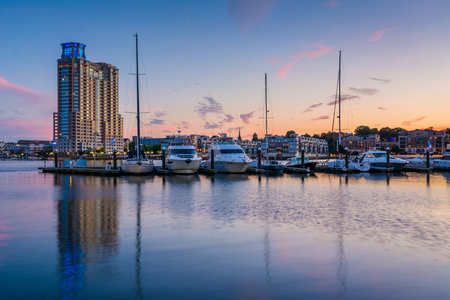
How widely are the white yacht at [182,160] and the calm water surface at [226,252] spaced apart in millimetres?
25074

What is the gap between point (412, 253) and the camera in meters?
11.4

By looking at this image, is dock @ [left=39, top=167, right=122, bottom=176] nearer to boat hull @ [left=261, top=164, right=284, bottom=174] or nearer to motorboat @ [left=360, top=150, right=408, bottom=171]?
boat hull @ [left=261, top=164, right=284, bottom=174]

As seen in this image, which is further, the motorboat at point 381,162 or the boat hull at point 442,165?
the boat hull at point 442,165

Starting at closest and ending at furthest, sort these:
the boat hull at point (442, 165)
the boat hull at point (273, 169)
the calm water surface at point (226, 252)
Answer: the calm water surface at point (226, 252) → the boat hull at point (273, 169) → the boat hull at point (442, 165)

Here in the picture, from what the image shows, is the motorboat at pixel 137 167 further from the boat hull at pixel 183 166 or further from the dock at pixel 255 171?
the dock at pixel 255 171

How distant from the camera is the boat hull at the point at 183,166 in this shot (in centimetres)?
4662

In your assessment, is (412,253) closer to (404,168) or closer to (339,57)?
(339,57)

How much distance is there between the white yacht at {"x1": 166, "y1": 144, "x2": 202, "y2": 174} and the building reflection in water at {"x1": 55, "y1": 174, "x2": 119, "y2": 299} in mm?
23017

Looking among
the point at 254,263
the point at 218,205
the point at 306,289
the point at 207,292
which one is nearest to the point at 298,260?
the point at 254,263

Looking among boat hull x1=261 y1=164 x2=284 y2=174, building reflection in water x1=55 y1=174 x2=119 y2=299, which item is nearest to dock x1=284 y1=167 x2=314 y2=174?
boat hull x1=261 y1=164 x2=284 y2=174

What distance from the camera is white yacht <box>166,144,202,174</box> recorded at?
46.6m

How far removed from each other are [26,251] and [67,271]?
320 centimetres

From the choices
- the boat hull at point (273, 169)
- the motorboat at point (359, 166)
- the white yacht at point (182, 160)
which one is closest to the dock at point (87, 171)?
the white yacht at point (182, 160)

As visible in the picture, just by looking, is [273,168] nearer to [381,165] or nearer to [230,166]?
[230,166]
